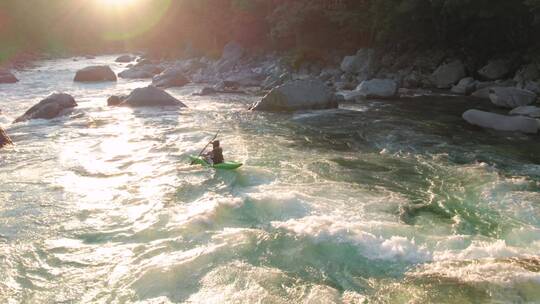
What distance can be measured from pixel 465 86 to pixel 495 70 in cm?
188

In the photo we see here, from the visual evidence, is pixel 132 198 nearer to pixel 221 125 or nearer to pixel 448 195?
pixel 448 195

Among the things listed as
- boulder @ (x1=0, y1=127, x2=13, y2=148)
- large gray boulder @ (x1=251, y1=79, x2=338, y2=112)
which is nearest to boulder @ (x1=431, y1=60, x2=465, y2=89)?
large gray boulder @ (x1=251, y1=79, x2=338, y2=112)

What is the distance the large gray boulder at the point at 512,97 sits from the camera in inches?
572

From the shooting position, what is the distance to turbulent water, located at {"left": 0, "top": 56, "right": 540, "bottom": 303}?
15.9ft

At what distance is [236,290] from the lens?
479 centimetres

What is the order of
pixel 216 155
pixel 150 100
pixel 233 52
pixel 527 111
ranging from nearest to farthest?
pixel 216 155 → pixel 527 111 → pixel 150 100 → pixel 233 52

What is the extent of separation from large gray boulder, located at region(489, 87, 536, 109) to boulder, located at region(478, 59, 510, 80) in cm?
396

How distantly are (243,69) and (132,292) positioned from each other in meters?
25.2

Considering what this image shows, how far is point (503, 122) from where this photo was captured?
11.9 metres

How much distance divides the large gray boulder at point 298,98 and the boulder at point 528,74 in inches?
289

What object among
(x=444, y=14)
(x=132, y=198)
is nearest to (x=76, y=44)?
(x=444, y=14)

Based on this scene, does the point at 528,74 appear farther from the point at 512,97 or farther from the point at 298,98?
the point at 298,98

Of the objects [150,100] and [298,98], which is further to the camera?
[150,100]

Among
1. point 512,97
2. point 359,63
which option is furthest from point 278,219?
point 359,63
